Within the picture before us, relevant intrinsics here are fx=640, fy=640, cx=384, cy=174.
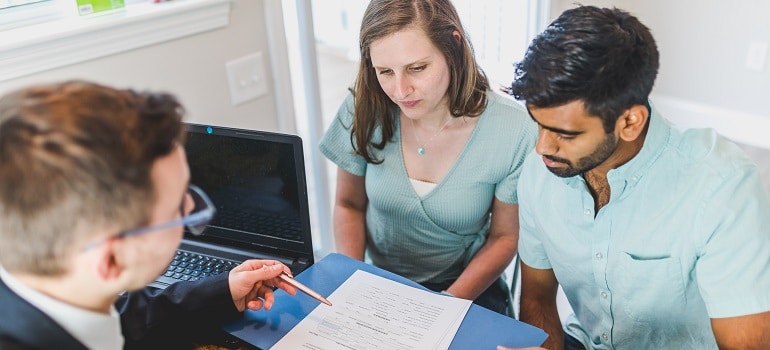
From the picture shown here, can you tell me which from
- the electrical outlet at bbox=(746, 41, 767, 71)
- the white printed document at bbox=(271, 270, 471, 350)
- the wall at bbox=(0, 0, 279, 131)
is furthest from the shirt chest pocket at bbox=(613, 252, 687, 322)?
the electrical outlet at bbox=(746, 41, 767, 71)

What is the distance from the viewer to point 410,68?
126cm

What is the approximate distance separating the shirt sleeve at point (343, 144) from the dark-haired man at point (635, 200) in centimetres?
44

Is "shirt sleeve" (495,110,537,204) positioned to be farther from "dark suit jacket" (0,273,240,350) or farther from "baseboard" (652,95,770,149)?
"baseboard" (652,95,770,149)

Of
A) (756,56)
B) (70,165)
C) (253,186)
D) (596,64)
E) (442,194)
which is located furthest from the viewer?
(756,56)

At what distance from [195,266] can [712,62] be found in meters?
2.63

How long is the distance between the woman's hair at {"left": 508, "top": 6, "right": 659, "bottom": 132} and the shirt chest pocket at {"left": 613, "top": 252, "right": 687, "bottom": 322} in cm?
25

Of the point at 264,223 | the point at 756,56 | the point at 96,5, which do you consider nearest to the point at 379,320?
the point at 264,223

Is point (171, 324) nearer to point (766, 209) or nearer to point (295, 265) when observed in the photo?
point (295, 265)

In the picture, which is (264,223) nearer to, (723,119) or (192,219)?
(192,219)

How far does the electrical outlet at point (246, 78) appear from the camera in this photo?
1.64 metres

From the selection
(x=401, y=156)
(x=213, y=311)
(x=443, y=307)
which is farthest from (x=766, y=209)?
(x=213, y=311)

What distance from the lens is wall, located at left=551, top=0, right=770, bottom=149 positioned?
9.10 ft

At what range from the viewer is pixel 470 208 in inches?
54.3

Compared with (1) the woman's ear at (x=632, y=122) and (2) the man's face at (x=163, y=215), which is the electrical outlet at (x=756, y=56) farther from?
(2) the man's face at (x=163, y=215)
